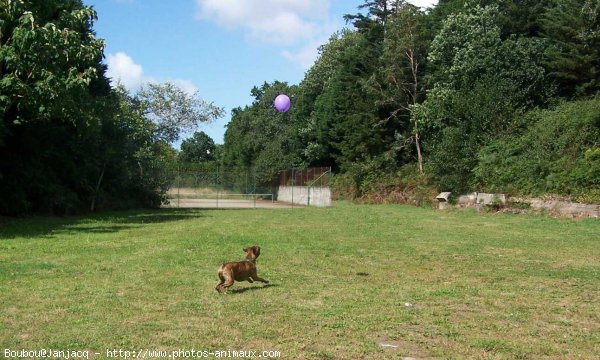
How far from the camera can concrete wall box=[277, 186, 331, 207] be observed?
1422 inches

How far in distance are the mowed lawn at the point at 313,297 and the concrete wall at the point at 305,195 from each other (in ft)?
69.0

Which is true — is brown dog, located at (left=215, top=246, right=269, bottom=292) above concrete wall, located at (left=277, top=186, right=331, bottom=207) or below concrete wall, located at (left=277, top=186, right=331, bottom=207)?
below

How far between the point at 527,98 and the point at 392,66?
1073cm

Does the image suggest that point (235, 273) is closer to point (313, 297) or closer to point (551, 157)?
point (313, 297)

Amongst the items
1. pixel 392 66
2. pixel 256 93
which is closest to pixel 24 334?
pixel 392 66

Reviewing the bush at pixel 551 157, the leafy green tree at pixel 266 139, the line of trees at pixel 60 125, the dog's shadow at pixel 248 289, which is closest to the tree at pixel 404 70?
the bush at pixel 551 157

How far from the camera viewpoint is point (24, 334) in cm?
561

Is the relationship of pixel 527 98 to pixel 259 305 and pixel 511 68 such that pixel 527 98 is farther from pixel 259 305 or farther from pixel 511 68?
pixel 259 305

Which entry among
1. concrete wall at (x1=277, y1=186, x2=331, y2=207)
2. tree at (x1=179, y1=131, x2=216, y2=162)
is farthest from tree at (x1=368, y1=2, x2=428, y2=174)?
tree at (x1=179, y1=131, x2=216, y2=162)

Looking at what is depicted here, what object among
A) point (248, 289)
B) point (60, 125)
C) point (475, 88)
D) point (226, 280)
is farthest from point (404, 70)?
point (226, 280)

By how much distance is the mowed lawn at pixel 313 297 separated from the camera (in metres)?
5.48

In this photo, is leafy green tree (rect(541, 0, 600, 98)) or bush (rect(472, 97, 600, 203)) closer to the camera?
bush (rect(472, 97, 600, 203))

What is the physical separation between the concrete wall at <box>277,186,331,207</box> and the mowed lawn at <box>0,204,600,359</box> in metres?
21.0

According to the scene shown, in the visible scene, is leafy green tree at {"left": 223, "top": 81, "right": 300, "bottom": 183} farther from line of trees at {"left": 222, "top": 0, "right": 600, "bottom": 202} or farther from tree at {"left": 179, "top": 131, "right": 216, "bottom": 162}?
tree at {"left": 179, "top": 131, "right": 216, "bottom": 162}
